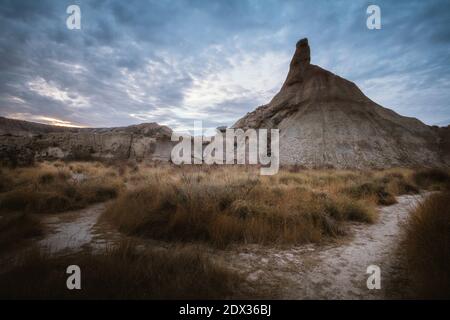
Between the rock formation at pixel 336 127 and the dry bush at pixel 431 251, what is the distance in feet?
54.6

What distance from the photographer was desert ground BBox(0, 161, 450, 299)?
199 centimetres

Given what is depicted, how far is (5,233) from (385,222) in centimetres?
728

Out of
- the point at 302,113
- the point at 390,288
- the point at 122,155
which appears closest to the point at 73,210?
the point at 390,288

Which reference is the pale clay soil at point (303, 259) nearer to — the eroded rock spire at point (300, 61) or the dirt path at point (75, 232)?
the dirt path at point (75, 232)

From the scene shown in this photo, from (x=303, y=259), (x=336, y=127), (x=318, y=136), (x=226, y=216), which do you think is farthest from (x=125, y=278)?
(x=336, y=127)

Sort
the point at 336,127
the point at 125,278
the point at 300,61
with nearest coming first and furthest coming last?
the point at 125,278 → the point at 336,127 → the point at 300,61

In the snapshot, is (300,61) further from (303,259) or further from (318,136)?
(303,259)

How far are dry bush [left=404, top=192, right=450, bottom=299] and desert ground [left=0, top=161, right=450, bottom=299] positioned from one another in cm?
1

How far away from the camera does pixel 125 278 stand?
1.99 meters

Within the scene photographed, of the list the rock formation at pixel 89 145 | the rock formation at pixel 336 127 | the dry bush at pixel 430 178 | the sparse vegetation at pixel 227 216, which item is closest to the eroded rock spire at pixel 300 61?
the rock formation at pixel 336 127

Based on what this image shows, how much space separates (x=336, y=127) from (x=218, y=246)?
2199 cm

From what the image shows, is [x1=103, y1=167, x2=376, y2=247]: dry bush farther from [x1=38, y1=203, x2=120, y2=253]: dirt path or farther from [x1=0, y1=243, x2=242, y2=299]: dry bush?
[x1=0, y1=243, x2=242, y2=299]: dry bush

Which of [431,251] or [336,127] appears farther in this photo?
[336,127]
